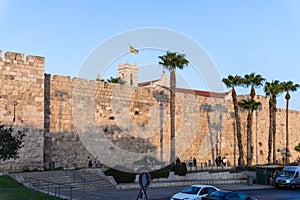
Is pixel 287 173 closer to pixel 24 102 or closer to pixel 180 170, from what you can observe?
A: pixel 180 170

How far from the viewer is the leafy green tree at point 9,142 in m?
25.6

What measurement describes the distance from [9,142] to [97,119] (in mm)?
8318

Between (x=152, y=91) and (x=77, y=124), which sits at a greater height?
(x=152, y=91)

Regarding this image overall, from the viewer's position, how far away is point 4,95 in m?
26.0

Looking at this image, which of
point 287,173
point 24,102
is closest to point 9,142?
point 24,102

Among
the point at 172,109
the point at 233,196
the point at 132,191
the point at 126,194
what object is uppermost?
the point at 172,109

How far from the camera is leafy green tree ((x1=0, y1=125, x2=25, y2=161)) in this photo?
2556 centimetres

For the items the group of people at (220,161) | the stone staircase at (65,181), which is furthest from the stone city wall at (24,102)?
the group of people at (220,161)

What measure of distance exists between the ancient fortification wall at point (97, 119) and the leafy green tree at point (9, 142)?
345 mm

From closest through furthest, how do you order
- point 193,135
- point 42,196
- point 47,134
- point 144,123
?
point 42,196 → point 47,134 → point 144,123 → point 193,135

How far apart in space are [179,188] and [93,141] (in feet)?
29.2

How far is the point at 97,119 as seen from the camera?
32.9 meters

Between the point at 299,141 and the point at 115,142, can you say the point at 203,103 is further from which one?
the point at 299,141

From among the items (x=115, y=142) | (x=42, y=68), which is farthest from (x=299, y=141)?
(x=42, y=68)
